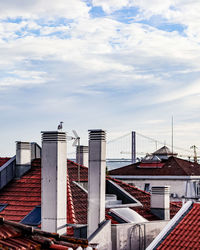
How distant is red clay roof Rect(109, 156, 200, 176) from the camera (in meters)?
63.7

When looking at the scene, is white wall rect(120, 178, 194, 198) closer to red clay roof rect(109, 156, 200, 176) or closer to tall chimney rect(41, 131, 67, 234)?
red clay roof rect(109, 156, 200, 176)

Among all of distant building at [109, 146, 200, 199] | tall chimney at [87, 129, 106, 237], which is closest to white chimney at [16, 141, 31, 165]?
tall chimney at [87, 129, 106, 237]

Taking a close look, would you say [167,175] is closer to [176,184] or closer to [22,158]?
[176,184]

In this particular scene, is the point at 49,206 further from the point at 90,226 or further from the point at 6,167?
the point at 6,167

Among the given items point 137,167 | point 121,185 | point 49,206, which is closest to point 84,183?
point 121,185

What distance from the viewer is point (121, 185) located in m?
30.1

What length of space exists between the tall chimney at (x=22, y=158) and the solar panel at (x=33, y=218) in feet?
15.1

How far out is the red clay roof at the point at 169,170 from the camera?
63.7 m

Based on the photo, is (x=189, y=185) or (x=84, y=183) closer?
(x=84, y=183)

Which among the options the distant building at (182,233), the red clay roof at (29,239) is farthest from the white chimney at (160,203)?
the red clay roof at (29,239)

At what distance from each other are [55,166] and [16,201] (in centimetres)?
753

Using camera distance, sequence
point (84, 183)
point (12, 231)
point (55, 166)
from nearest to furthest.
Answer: point (12, 231) → point (55, 166) → point (84, 183)

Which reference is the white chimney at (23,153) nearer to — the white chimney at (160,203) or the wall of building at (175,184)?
the white chimney at (160,203)

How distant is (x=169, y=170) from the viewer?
64500mm
